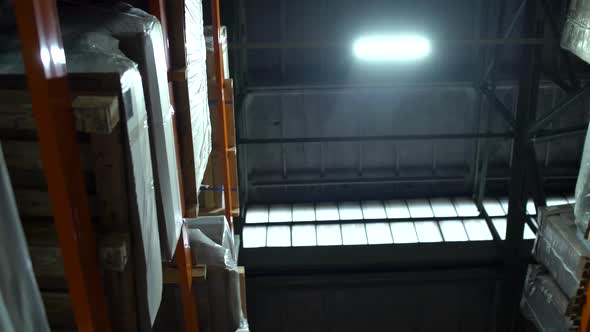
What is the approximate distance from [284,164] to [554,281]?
5155 mm

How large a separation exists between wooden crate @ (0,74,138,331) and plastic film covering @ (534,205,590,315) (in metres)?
6.01

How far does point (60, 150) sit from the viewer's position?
2.34 meters

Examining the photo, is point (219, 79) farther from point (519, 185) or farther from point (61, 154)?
point (519, 185)

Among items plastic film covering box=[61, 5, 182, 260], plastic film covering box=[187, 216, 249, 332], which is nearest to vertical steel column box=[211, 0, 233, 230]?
plastic film covering box=[187, 216, 249, 332]

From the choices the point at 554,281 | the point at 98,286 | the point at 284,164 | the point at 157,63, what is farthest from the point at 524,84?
the point at 98,286

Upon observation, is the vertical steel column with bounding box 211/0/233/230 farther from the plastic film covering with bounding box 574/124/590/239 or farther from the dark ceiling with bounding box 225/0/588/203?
the plastic film covering with bounding box 574/124/590/239

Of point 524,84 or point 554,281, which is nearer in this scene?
point 554,281

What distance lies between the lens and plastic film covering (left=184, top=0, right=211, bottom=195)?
445cm

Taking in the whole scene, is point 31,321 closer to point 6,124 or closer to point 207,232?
point 6,124

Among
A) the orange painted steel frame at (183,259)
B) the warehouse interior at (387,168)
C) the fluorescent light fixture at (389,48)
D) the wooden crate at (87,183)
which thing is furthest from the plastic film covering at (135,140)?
the fluorescent light fixture at (389,48)

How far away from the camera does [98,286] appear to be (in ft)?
9.14

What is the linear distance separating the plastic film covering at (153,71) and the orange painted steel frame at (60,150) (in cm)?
71

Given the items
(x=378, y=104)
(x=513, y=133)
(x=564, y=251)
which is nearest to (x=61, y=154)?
(x=564, y=251)

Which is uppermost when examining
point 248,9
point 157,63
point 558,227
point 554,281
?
point 248,9
